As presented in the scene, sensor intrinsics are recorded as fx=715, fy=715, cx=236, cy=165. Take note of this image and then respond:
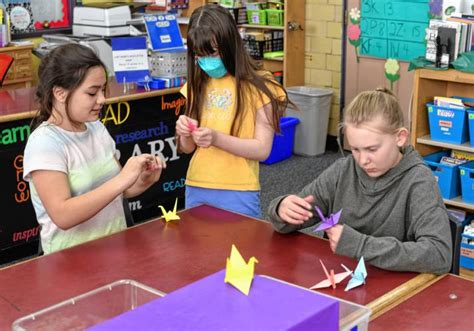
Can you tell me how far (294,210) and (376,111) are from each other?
350mm

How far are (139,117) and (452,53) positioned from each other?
1765 mm

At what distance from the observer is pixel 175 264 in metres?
1.83

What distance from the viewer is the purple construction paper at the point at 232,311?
1102 millimetres

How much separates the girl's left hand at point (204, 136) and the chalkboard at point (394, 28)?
10.4 ft

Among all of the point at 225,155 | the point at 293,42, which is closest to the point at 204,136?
the point at 225,155

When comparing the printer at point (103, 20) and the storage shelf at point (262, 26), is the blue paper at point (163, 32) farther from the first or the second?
the storage shelf at point (262, 26)

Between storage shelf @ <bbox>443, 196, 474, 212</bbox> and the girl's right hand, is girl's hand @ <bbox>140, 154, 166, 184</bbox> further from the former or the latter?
storage shelf @ <bbox>443, 196, 474, 212</bbox>

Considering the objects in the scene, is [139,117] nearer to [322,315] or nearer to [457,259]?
[457,259]

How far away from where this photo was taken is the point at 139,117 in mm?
4152

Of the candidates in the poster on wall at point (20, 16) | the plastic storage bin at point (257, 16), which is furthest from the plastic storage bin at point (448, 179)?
the poster on wall at point (20, 16)

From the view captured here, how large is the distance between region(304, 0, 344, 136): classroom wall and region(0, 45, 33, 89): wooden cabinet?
7.61ft

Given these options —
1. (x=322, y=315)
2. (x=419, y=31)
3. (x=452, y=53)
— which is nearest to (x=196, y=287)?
(x=322, y=315)

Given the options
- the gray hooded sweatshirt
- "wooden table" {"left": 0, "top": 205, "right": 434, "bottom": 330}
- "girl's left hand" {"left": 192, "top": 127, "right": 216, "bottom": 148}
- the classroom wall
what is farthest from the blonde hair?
the classroom wall

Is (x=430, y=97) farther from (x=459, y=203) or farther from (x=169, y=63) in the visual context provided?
(x=169, y=63)
